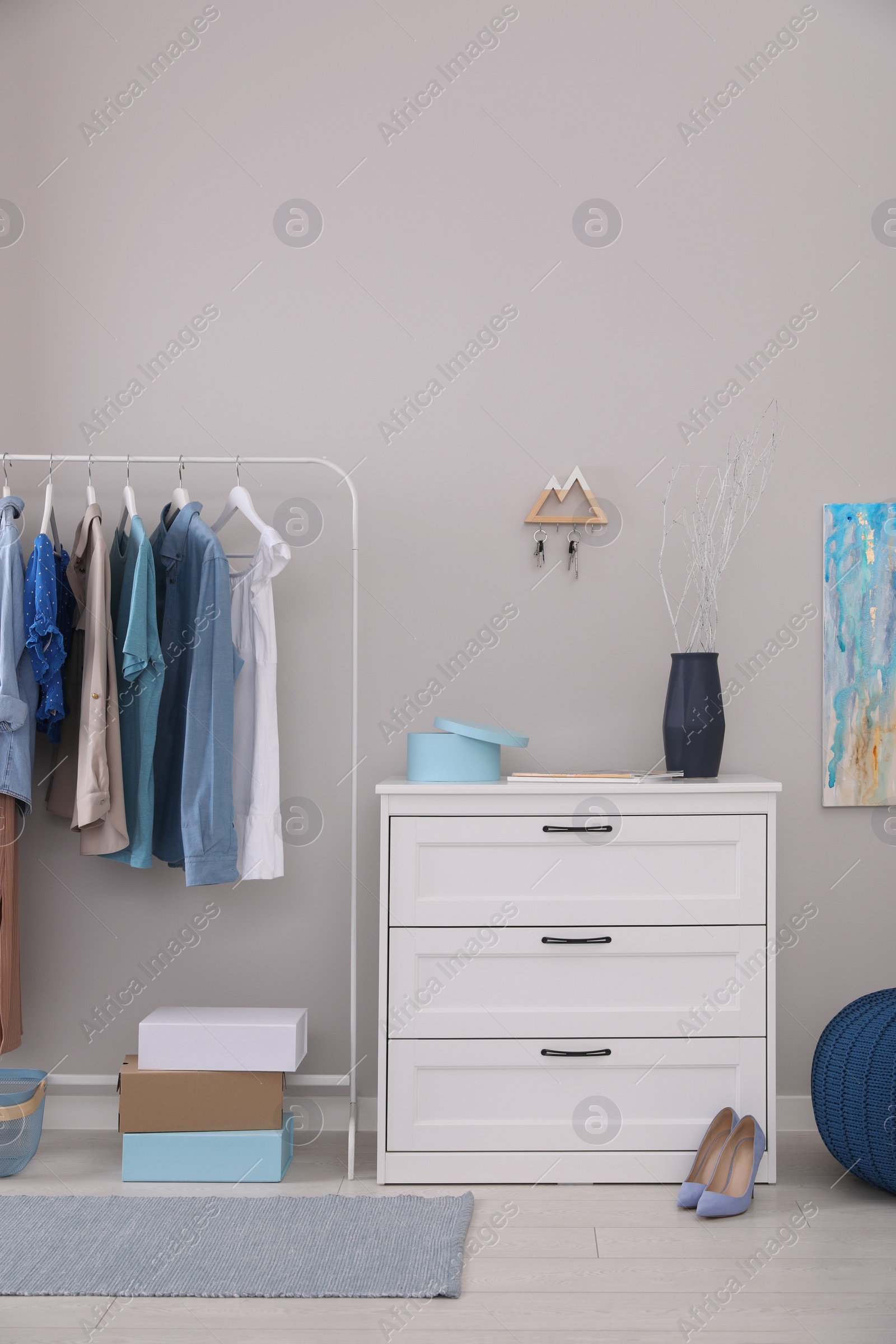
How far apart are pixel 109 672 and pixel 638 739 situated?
4.67ft

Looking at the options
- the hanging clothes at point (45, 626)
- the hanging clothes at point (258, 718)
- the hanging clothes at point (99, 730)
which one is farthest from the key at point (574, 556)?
the hanging clothes at point (45, 626)

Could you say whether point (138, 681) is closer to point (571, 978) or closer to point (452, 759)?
point (452, 759)

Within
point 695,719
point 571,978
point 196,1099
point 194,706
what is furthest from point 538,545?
point 196,1099

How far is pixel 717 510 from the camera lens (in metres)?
2.83

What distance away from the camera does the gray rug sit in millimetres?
1903

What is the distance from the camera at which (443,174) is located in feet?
9.32

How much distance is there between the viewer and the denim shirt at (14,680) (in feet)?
7.87

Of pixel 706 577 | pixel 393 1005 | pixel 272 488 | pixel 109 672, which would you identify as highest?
pixel 272 488

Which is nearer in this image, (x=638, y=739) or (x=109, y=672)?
(x=109, y=672)

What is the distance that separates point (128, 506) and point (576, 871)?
4.77ft

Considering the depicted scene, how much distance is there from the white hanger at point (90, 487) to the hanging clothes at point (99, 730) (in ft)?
0.13

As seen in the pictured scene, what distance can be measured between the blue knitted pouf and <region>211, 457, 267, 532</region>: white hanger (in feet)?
6.13

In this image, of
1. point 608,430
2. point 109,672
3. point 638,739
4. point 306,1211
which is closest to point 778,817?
point 638,739

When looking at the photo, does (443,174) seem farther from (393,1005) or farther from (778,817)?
(393,1005)
